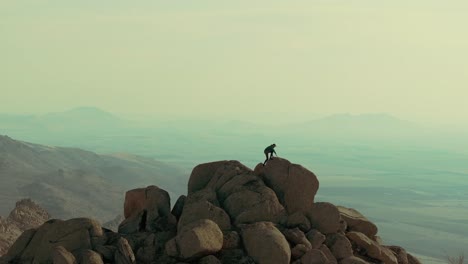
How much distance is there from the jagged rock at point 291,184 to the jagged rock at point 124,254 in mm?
9158

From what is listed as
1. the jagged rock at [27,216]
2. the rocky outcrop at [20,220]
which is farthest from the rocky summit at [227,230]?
the jagged rock at [27,216]

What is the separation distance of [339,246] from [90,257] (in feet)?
41.3

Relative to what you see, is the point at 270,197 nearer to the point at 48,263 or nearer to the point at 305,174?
the point at 305,174

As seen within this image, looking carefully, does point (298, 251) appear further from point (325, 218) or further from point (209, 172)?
point (209, 172)

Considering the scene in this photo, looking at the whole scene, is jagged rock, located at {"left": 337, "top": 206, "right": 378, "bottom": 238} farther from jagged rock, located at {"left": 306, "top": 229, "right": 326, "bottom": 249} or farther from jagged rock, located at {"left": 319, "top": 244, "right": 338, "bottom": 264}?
jagged rock, located at {"left": 319, "top": 244, "right": 338, "bottom": 264}

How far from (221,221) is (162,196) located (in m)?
4.18

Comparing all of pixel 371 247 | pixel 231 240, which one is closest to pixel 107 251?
pixel 231 240

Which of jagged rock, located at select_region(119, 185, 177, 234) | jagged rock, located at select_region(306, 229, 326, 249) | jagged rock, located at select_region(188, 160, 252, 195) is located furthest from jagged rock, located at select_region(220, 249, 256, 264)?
jagged rock, located at select_region(188, 160, 252, 195)

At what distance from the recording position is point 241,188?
34406 mm

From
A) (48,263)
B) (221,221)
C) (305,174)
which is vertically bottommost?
(48,263)

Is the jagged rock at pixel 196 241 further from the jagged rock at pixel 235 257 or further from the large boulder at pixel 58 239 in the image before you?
the large boulder at pixel 58 239

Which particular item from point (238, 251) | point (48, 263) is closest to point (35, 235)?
point (48, 263)

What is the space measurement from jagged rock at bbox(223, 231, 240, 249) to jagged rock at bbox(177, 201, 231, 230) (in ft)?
3.41

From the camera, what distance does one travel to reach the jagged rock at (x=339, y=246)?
32.4 m
